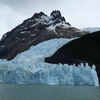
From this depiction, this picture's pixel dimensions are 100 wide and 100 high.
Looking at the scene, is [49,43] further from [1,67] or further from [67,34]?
[67,34]

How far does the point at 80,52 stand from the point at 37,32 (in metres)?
81.3

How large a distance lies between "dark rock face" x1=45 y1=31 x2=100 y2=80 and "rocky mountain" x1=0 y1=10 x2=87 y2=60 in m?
46.9

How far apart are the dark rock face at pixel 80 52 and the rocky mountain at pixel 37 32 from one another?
154ft

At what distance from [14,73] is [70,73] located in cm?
1377

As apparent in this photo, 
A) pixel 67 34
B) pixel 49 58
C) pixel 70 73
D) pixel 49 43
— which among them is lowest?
pixel 70 73

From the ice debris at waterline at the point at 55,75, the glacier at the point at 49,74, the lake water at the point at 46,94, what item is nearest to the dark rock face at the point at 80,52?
the glacier at the point at 49,74

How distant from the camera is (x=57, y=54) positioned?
291ft

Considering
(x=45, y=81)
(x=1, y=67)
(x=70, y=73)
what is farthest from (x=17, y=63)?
(x=70, y=73)

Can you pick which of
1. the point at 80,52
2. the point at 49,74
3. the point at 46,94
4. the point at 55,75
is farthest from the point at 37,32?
the point at 46,94

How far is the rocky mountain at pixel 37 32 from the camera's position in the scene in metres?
152

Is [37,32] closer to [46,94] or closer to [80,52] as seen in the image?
[80,52]

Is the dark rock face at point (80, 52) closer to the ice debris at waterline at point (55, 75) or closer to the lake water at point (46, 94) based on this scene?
the ice debris at waterline at point (55, 75)

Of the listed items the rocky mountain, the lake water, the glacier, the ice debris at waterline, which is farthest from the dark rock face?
the rocky mountain

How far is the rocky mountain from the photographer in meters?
152
